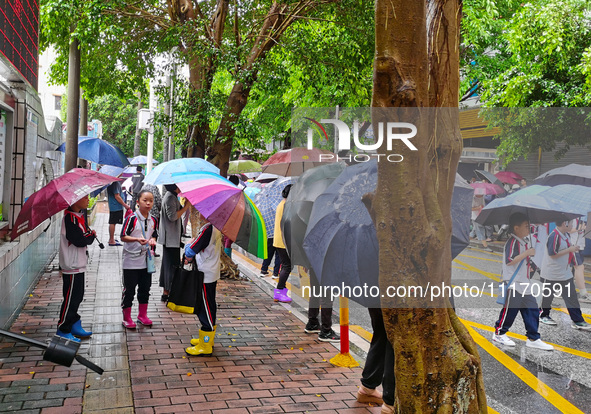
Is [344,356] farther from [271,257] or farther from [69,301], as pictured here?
[271,257]

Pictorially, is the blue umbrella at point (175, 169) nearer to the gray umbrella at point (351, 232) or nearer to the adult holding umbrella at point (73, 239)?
the adult holding umbrella at point (73, 239)

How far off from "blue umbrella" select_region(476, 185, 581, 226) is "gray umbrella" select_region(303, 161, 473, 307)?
1260 mm

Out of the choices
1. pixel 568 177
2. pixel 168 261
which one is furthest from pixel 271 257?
pixel 568 177

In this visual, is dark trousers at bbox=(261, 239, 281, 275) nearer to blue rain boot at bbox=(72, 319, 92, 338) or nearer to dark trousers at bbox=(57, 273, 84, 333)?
blue rain boot at bbox=(72, 319, 92, 338)

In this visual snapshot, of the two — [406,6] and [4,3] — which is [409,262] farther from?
[4,3]

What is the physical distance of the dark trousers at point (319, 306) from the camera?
6.32 m

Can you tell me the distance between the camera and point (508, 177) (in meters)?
5.56

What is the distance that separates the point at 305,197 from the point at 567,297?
460 cm

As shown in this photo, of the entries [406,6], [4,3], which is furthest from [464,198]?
[4,3]

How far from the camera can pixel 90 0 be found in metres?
9.10

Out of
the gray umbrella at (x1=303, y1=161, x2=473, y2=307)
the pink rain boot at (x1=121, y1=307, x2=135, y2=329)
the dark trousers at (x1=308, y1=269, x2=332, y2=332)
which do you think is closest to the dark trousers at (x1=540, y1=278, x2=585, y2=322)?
the dark trousers at (x1=308, y1=269, x2=332, y2=332)

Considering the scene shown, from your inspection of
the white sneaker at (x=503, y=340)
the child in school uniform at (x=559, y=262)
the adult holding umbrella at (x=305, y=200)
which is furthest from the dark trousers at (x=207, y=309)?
the child in school uniform at (x=559, y=262)

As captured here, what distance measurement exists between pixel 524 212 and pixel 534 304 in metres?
1.15

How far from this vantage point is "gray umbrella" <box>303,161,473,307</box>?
170 inches
